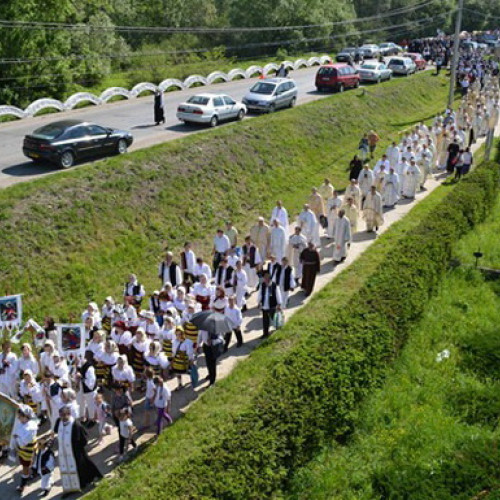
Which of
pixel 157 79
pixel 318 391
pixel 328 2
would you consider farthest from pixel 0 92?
pixel 328 2

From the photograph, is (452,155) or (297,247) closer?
(297,247)

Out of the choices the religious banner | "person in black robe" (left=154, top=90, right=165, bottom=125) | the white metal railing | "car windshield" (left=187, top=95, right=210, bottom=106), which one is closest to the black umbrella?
the religious banner

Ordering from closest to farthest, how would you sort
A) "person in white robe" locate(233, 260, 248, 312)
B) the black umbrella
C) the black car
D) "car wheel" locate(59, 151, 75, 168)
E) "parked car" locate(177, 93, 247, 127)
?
the black umbrella, "person in white robe" locate(233, 260, 248, 312), the black car, "car wheel" locate(59, 151, 75, 168), "parked car" locate(177, 93, 247, 127)

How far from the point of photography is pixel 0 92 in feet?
98.7

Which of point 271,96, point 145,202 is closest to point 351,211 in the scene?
point 145,202

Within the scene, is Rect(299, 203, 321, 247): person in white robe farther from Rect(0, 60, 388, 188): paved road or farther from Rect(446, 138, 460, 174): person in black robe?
Rect(446, 138, 460, 174): person in black robe

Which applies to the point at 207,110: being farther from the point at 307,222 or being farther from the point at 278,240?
the point at 278,240

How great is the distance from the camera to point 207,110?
82.6 feet

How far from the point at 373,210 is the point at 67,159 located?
895 cm

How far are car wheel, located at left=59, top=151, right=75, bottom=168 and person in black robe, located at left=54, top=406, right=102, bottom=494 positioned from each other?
36.3 ft

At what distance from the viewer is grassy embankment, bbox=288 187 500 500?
371 inches

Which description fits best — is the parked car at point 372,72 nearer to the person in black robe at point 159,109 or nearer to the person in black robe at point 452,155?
the person in black robe at point 452,155

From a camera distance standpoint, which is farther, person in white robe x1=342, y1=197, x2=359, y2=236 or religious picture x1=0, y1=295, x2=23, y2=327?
person in white robe x1=342, y1=197, x2=359, y2=236

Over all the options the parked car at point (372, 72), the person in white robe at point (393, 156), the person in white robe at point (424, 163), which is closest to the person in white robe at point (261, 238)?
the person in white robe at point (393, 156)
